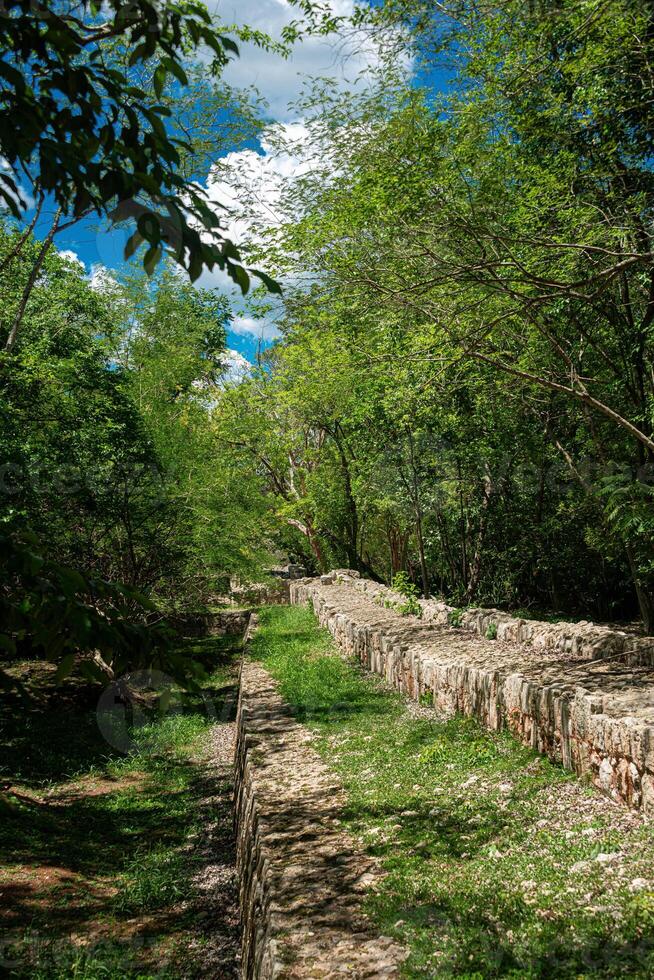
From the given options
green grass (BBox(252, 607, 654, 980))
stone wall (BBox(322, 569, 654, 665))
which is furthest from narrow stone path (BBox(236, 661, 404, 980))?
stone wall (BBox(322, 569, 654, 665))

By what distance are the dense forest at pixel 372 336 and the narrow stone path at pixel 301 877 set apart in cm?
158

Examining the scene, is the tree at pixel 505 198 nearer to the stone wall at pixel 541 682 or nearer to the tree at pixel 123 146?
the stone wall at pixel 541 682

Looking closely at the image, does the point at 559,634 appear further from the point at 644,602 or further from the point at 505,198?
the point at 505,198

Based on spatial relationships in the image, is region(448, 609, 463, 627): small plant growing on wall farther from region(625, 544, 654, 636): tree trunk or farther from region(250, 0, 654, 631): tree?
region(625, 544, 654, 636): tree trunk

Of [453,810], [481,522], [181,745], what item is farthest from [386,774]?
[481,522]

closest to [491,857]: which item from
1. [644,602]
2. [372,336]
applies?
[372,336]

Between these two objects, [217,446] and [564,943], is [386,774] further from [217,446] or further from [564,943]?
[217,446]

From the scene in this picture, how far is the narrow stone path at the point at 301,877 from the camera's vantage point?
294 cm

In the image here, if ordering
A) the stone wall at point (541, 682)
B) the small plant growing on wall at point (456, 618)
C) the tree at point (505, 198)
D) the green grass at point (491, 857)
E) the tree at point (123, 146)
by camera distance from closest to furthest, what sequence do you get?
the tree at point (123, 146), the green grass at point (491, 857), the stone wall at point (541, 682), the tree at point (505, 198), the small plant growing on wall at point (456, 618)

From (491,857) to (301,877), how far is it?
107 centimetres

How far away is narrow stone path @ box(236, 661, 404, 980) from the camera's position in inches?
116

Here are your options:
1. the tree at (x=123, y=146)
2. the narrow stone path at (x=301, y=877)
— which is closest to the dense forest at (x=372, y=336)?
the tree at (x=123, y=146)

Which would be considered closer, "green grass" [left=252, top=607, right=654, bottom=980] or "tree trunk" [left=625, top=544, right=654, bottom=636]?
"green grass" [left=252, top=607, right=654, bottom=980]

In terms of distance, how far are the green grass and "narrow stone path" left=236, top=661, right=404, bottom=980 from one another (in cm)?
14
